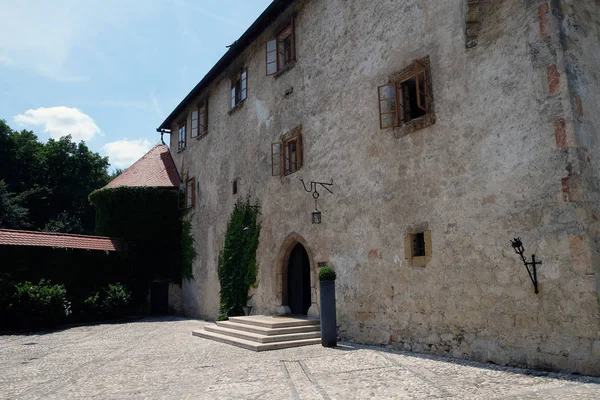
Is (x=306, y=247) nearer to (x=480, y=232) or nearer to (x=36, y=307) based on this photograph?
(x=480, y=232)

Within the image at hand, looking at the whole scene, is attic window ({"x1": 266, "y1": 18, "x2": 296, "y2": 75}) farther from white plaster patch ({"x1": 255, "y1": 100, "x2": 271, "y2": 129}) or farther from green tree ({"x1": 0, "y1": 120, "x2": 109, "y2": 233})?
green tree ({"x1": 0, "y1": 120, "x2": 109, "y2": 233})

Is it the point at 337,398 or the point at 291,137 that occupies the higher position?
the point at 291,137

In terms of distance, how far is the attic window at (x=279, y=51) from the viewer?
13.5 m

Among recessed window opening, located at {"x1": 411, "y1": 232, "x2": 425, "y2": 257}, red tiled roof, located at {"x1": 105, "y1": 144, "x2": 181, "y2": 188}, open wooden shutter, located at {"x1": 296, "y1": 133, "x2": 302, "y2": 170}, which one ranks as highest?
red tiled roof, located at {"x1": 105, "y1": 144, "x2": 181, "y2": 188}

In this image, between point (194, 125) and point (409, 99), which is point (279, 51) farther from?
point (194, 125)

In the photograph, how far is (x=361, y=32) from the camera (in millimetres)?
10602

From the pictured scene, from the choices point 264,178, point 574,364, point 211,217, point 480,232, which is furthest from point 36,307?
point 574,364

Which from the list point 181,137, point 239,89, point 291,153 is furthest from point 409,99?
point 181,137

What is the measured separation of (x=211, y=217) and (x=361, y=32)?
9.43 m

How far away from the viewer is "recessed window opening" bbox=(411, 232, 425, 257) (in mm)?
8852

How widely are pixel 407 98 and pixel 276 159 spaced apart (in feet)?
16.3

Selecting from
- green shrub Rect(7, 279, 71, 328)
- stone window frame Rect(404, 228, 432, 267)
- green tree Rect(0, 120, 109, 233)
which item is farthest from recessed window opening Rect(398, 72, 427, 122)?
green tree Rect(0, 120, 109, 233)

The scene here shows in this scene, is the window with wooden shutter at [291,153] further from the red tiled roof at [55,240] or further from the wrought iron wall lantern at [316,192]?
the red tiled roof at [55,240]

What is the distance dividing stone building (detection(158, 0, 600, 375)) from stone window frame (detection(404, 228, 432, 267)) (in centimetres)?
3
